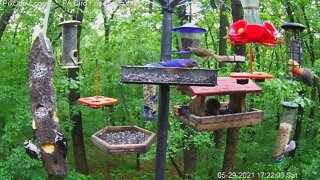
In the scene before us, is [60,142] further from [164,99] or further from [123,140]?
[123,140]

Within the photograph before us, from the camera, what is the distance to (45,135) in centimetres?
235

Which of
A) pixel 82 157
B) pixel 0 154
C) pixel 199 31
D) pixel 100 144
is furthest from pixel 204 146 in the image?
pixel 199 31

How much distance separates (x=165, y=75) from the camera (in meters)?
2.26

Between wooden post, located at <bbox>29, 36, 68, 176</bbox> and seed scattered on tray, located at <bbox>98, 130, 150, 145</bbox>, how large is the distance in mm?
1135

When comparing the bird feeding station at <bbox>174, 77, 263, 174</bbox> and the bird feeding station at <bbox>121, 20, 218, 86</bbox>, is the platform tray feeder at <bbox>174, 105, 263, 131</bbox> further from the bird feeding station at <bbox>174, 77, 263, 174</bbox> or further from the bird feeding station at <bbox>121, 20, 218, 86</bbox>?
the bird feeding station at <bbox>121, 20, 218, 86</bbox>

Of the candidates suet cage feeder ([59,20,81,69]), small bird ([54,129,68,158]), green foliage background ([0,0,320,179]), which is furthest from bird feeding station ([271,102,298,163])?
small bird ([54,129,68,158])

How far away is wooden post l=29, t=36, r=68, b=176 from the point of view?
236 cm

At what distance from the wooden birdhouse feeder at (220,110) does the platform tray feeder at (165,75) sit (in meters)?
0.68

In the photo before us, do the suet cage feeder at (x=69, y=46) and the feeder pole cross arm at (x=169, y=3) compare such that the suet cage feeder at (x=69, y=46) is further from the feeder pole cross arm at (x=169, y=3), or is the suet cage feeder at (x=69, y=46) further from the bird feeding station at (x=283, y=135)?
the bird feeding station at (x=283, y=135)

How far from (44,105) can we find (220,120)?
59.7 inches

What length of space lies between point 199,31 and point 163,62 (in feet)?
1.88

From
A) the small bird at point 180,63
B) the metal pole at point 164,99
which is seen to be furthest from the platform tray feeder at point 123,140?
the small bird at point 180,63

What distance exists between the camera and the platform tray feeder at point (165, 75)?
2258 mm

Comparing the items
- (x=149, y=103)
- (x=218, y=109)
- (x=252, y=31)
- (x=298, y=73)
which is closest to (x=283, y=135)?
(x=218, y=109)
